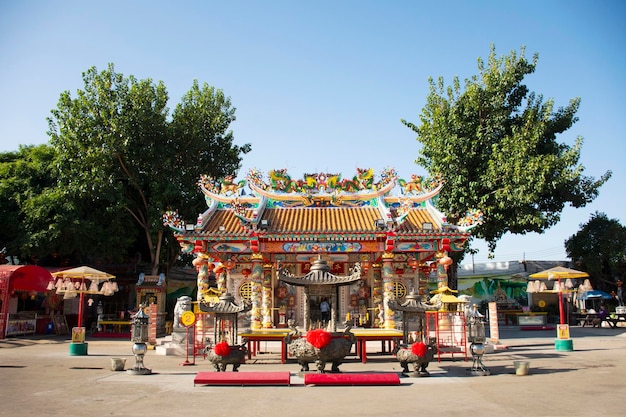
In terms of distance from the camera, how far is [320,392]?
38.4 ft

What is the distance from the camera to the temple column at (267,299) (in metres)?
23.3

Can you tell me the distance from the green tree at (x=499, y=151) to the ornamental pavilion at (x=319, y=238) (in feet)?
19.1

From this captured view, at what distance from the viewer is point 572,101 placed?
105ft

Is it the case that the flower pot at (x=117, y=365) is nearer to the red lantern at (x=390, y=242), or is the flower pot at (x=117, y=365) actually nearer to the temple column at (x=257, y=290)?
the temple column at (x=257, y=290)

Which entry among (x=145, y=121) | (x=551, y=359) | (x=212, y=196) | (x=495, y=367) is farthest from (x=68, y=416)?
(x=145, y=121)

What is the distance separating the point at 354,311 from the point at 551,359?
10.1 metres

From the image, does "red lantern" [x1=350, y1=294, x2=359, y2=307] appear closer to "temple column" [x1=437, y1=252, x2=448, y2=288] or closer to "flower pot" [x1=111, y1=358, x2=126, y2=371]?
"temple column" [x1=437, y1=252, x2=448, y2=288]

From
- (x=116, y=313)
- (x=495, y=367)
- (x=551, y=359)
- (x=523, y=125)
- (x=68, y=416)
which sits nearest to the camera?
(x=68, y=416)

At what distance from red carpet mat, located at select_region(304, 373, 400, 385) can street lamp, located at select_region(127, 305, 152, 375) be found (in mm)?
5141

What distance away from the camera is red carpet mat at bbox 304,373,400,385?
1250 centimetres

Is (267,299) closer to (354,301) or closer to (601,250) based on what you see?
(354,301)

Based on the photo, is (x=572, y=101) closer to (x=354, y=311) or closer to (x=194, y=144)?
(x=354, y=311)

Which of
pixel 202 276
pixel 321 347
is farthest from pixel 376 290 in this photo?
pixel 321 347

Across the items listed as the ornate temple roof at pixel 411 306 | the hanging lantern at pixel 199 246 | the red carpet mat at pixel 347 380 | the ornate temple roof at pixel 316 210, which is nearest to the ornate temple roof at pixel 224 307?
the red carpet mat at pixel 347 380
